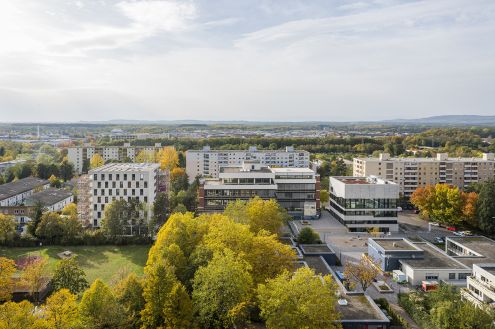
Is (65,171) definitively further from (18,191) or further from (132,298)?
(132,298)

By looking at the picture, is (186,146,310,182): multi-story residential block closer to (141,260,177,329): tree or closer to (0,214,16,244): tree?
(0,214,16,244): tree

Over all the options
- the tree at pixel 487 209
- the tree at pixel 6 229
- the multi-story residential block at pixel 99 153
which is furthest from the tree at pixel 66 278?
the multi-story residential block at pixel 99 153

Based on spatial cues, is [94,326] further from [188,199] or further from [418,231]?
[418,231]

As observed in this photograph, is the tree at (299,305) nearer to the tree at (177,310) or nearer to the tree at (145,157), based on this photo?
the tree at (177,310)

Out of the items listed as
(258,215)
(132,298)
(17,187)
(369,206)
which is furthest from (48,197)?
(369,206)

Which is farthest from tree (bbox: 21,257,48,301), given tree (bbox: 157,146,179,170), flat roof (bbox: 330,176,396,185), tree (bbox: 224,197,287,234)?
tree (bbox: 157,146,179,170)

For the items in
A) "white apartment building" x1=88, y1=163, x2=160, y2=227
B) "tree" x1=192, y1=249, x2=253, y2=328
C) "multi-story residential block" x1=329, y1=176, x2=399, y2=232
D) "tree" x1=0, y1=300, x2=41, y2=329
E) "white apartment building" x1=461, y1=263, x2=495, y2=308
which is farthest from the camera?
"multi-story residential block" x1=329, y1=176, x2=399, y2=232
